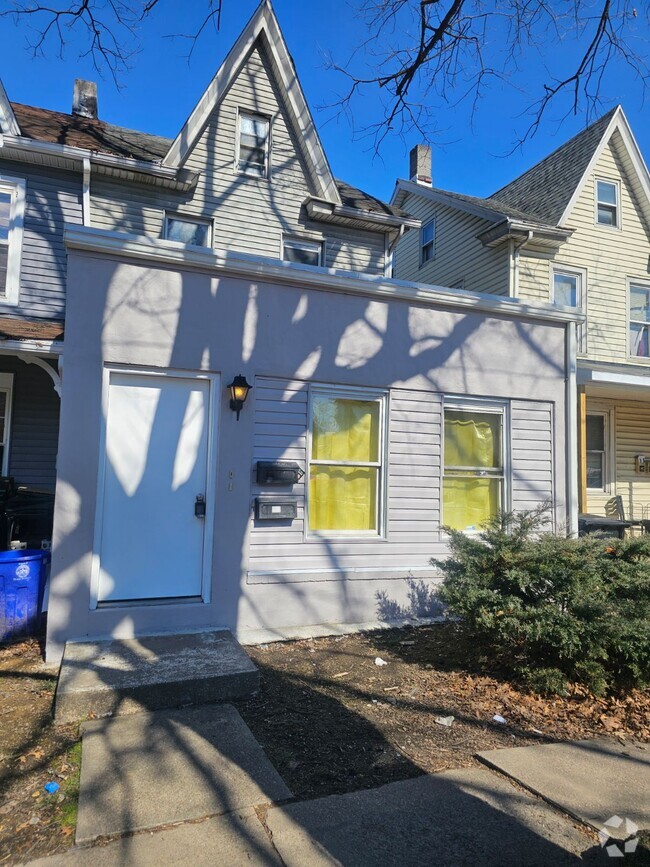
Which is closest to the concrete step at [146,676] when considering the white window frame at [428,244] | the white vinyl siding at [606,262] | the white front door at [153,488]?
the white front door at [153,488]

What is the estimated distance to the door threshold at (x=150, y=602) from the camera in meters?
4.92

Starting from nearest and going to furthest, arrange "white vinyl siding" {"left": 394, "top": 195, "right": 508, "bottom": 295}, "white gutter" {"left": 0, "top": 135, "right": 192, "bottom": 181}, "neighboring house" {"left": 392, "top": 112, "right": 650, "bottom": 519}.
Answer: "white gutter" {"left": 0, "top": 135, "right": 192, "bottom": 181} → "neighboring house" {"left": 392, "top": 112, "right": 650, "bottom": 519} → "white vinyl siding" {"left": 394, "top": 195, "right": 508, "bottom": 295}

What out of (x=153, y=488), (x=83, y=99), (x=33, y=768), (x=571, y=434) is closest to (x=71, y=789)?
(x=33, y=768)

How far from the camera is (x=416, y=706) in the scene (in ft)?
13.5

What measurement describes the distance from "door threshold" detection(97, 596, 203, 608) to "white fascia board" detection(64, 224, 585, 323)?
3.08 m

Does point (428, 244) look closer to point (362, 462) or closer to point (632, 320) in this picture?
point (632, 320)

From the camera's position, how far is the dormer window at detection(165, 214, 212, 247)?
Answer: 9.79 metres

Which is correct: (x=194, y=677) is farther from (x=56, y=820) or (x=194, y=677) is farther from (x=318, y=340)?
(x=318, y=340)

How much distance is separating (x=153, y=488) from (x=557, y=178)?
1383cm

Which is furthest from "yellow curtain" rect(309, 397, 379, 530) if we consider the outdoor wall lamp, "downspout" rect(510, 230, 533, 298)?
"downspout" rect(510, 230, 533, 298)

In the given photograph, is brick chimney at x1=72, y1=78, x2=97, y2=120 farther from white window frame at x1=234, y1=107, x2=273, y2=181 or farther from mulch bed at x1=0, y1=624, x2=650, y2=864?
mulch bed at x1=0, y1=624, x2=650, y2=864

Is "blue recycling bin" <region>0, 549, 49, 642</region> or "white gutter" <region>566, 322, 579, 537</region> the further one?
"white gutter" <region>566, 322, 579, 537</region>

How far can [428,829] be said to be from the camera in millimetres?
2668

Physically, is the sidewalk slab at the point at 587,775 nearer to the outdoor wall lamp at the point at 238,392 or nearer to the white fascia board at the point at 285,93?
the outdoor wall lamp at the point at 238,392
